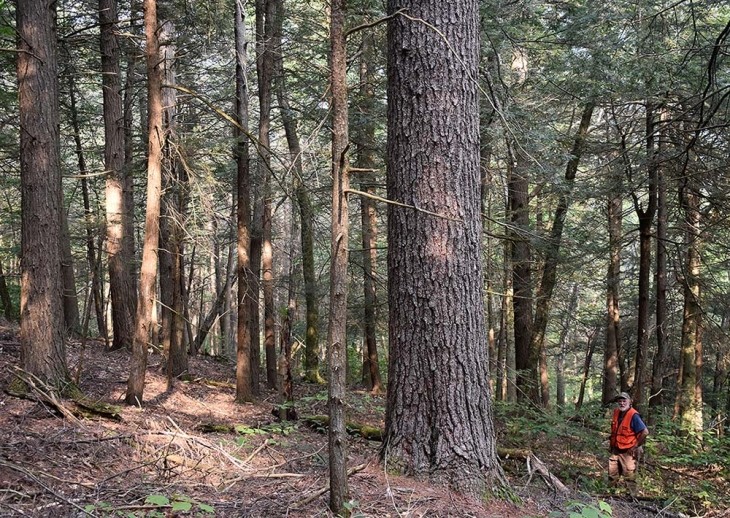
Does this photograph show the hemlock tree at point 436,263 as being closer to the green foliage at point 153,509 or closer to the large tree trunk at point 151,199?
the green foliage at point 153,509

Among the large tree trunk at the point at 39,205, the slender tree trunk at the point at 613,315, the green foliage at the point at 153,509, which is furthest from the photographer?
the slender tree trunk at the point at 613,315

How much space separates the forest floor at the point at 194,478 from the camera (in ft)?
12.8

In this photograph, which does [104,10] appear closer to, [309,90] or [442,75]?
[309,90]

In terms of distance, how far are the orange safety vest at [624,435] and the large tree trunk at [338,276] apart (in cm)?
651

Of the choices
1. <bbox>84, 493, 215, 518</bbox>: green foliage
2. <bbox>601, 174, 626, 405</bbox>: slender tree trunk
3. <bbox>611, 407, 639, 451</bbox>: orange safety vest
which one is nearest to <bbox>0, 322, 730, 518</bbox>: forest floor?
<bbox>84, 493, 215, 518</bbox>: green foliage

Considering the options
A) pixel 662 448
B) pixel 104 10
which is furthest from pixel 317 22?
Answer: pixel 662 448

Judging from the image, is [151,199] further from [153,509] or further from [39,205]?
[153,509]

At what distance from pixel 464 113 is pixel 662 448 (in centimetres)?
948

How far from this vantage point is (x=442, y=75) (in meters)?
4.69

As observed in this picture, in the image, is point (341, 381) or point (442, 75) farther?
point (442, 75)

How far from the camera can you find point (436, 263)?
4.59 m

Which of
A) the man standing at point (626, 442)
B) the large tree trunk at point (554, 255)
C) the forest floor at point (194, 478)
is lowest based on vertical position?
the man standing at point (626, 442)

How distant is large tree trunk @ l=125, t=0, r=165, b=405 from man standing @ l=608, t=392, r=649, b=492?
7171 mm

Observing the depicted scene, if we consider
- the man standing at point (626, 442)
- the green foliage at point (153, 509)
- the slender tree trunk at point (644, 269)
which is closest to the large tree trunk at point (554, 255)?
the slender tree trunk at point (644, 269)
